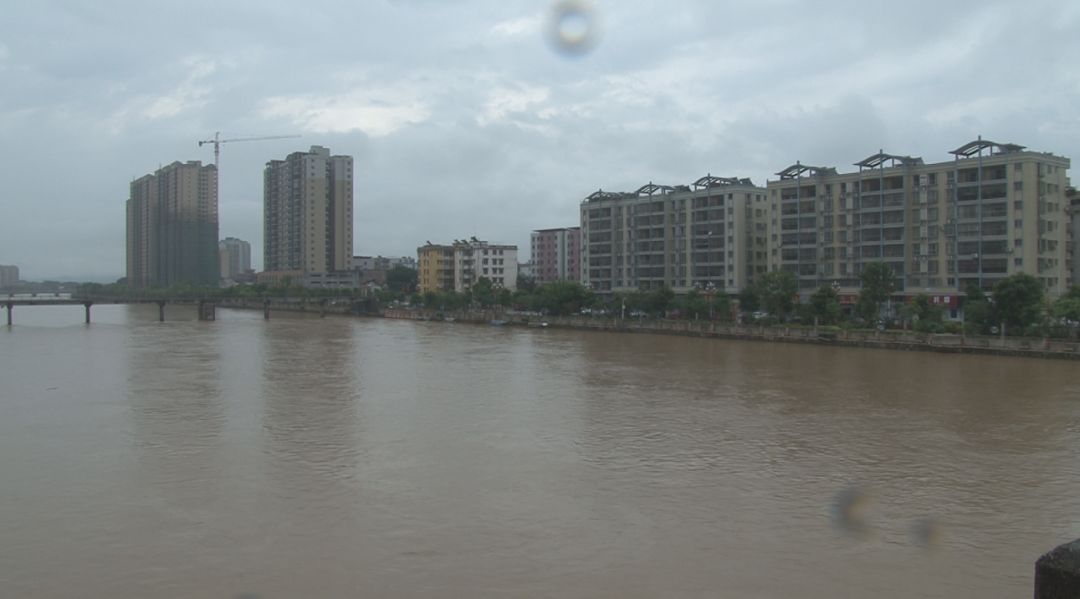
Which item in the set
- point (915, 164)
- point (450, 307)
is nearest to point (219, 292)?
point (450, 307)

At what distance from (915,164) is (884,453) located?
24103 mm

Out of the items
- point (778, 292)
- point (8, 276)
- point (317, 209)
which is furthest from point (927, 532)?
point (8, 276)

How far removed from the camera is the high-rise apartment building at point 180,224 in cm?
8481

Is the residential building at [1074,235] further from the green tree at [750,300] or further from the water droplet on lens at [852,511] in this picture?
the water droplet on lens at [852,511]

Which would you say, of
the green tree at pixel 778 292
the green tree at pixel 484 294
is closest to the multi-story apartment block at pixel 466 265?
the green tree at pixel 484 294

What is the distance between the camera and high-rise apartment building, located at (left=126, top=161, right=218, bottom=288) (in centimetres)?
8481

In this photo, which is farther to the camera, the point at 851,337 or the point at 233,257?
the point at 233,257

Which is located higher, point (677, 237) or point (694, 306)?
point (677, 237)

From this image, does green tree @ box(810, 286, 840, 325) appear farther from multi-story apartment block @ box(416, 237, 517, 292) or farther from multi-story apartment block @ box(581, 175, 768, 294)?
multi-story apartment block @ box(416, 237, 517, 292)

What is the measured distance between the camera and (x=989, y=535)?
659 centimetres

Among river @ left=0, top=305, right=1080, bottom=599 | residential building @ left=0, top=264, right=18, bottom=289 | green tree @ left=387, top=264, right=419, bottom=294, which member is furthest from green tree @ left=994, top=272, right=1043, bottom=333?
residential building @ left=0, top=264, right=18, bottom=289

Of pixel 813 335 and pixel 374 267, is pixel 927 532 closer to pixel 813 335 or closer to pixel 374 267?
pixel 813 335

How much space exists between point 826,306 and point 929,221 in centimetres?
580

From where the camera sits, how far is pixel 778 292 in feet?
99.3
